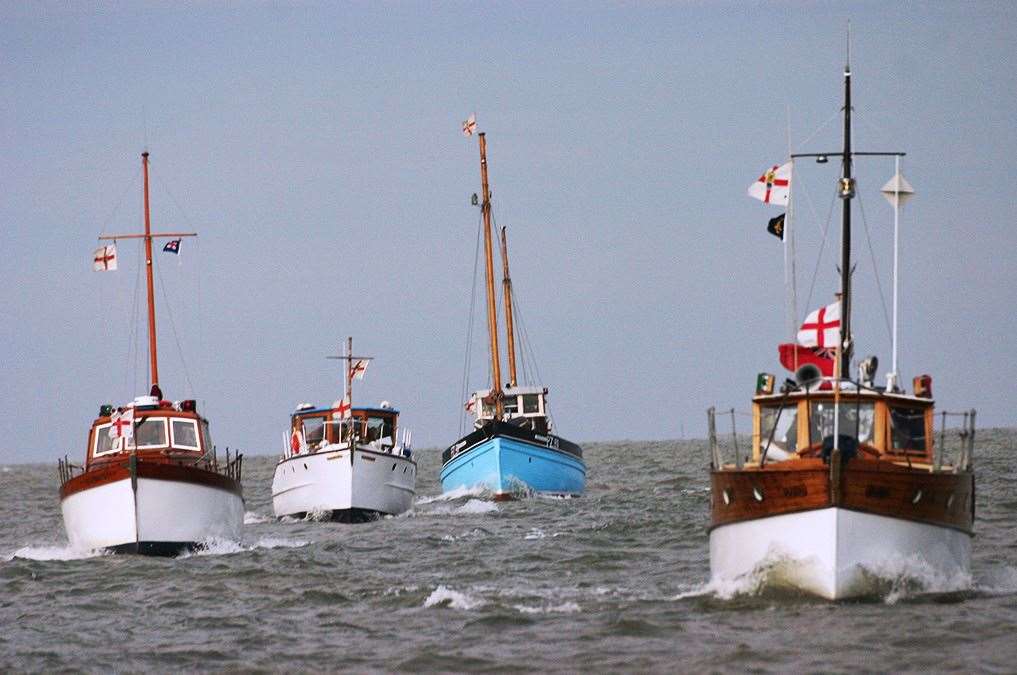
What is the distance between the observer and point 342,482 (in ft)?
145

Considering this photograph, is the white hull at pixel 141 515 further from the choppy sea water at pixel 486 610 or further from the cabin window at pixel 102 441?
the cabin window at pixel 102 441

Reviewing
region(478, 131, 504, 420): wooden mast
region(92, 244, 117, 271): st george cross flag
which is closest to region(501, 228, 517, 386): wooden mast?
region(478, 131, 504, 420): wooden mast

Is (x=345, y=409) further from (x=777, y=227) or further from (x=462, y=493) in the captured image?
(x=777, y=227)

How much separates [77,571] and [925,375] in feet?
53.5

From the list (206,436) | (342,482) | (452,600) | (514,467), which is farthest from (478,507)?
(452,600)

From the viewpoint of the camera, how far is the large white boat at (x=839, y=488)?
68.8 feet

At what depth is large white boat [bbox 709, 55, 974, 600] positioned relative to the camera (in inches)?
826

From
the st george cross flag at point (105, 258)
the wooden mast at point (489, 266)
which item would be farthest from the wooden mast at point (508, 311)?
the st george cross flag at point (105, 258)

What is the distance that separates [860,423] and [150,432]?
17515 millimetres

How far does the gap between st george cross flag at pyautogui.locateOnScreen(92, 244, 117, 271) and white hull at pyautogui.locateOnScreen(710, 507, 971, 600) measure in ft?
75.3

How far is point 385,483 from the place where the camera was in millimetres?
45469

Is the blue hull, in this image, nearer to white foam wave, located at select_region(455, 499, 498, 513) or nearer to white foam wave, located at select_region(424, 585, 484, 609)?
white foam wave, located at select_region(455, 499, 498, 513)

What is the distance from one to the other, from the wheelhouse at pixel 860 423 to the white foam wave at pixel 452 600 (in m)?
4.76

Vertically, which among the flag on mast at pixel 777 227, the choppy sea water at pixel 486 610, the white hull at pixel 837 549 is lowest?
the choppy sea water at pixel 486 610
